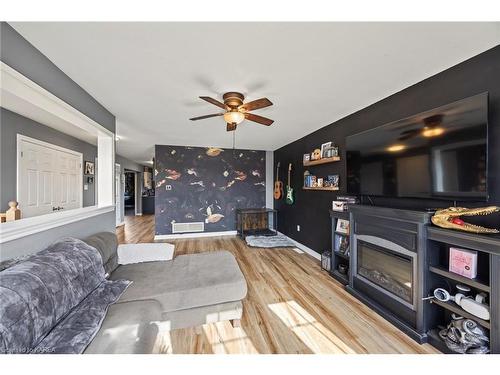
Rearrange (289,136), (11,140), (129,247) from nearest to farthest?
(11,140) < (129,247) < (289,136)

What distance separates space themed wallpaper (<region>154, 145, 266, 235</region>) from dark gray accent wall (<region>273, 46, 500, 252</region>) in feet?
4.38

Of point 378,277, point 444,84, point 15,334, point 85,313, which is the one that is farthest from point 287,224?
point 15,334

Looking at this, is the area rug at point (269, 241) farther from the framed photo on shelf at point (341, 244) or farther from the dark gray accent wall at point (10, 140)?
the dark gray accent wall at point (10, 140)

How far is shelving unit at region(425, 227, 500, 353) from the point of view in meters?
1.21

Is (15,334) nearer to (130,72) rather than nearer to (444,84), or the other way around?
(130,72)

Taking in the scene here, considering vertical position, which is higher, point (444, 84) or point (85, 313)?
point (444, 84)

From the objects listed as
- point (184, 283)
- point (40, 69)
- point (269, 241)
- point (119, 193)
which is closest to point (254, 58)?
point (40, 69)

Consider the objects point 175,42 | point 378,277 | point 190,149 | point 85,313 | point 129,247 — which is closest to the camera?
point 85,313

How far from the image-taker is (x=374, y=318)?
1.87 m

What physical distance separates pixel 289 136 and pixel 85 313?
3.77 metres

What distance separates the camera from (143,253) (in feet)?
8.59

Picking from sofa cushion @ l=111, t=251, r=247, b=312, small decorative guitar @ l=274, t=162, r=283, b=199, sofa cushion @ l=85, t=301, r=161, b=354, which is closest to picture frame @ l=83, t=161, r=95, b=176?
sofa cushion @ l=111, t=251, r=247, b=312

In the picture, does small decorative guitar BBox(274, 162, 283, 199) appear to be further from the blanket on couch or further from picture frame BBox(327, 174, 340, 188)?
the blanket on couch

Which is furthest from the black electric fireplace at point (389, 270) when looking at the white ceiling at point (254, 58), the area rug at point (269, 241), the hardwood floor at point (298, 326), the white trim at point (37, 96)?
the white trim at point (37, 96)
